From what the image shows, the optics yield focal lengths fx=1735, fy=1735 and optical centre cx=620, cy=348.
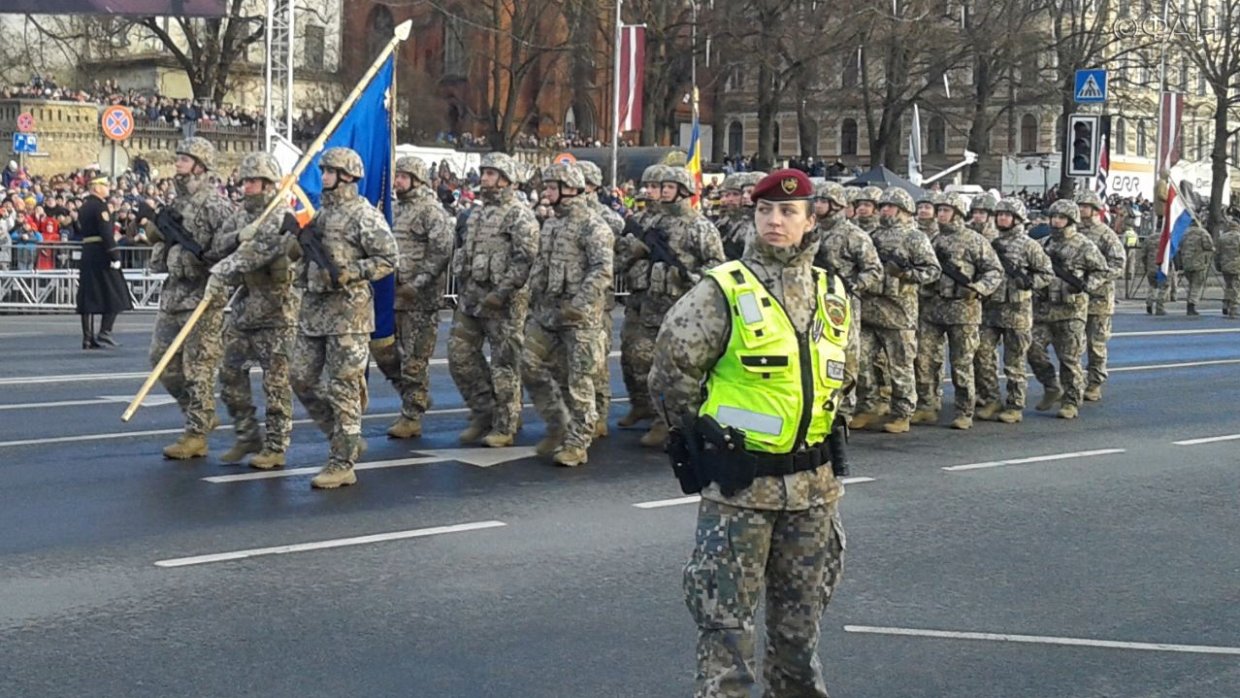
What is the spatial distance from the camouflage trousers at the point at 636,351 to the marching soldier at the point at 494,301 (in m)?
1.10

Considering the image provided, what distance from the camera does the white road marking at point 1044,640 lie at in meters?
7.62

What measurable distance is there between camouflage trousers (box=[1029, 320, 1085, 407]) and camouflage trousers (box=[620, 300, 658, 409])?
14.0ft

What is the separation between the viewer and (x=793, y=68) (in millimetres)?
50969

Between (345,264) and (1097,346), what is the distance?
9509 millimetres

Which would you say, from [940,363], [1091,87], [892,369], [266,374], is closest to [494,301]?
[266,374]

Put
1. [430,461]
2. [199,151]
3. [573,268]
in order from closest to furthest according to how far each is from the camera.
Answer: [199,151], [430,461], [573,268]

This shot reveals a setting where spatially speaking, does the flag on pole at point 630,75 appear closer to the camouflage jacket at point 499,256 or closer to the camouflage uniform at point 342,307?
the camouflage jacket at point 499,256

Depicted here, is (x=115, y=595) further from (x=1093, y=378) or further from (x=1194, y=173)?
(x=1194, y=173)

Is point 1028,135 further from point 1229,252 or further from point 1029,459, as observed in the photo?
point 1029,459

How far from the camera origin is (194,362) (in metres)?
11.6

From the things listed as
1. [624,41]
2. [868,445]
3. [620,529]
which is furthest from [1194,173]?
[620,529]

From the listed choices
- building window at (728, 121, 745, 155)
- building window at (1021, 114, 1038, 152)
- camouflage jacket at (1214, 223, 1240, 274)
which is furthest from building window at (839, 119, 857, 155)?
camouflage jacket at (1214, 223, 1240, 274)

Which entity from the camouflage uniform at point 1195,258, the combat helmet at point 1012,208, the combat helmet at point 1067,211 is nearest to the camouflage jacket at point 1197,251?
the camouflage uniform at point 1195,258

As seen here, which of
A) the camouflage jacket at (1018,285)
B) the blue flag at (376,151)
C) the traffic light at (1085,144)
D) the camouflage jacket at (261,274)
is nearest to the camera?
the camouflage jacket at (261,274)
